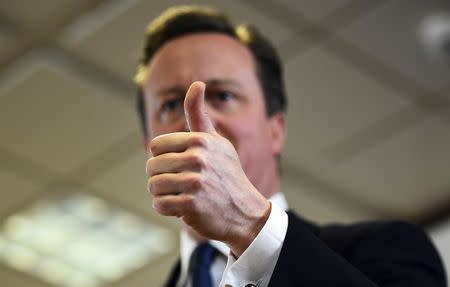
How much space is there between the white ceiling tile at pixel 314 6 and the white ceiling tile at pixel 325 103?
152 millimetres

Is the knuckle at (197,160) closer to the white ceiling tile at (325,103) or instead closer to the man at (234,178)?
the man at (234,178)

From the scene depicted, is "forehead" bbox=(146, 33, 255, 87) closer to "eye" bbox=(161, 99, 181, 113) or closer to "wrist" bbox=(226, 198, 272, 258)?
"eye" bbox=(161, 99, 181, 113)

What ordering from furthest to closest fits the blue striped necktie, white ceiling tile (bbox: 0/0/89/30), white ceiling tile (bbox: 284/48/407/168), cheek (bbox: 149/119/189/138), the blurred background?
1. white ceiling tile (bbox: 284/48/407/168)
2. the blurred background
3. white ceiling tile (bbox: 0/0/89/30)
4. cheek (bbox: 149/119/189/138)
5. the blue striped necktie

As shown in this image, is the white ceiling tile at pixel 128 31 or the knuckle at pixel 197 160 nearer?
the knuckle at pixel 197 160

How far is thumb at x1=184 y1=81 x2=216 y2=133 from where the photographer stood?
0.85m

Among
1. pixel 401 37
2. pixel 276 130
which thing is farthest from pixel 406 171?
pixel 276 130

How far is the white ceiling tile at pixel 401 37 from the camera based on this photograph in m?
2.73

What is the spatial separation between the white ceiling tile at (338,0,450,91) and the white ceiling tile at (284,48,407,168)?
95mm

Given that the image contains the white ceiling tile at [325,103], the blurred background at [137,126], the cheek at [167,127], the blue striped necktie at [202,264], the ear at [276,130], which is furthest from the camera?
the white ceiling tile at [325,103]

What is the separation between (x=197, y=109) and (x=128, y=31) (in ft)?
6.16

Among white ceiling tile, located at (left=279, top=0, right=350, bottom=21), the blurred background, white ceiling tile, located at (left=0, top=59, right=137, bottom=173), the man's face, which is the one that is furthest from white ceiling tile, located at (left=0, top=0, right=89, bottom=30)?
the man's face

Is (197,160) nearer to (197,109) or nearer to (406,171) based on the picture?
(197,109)

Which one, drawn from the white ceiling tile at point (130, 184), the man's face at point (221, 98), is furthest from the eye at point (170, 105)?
the white ceiling tile at point (130, 184)

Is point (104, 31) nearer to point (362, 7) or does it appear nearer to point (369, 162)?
point (362, 7)
